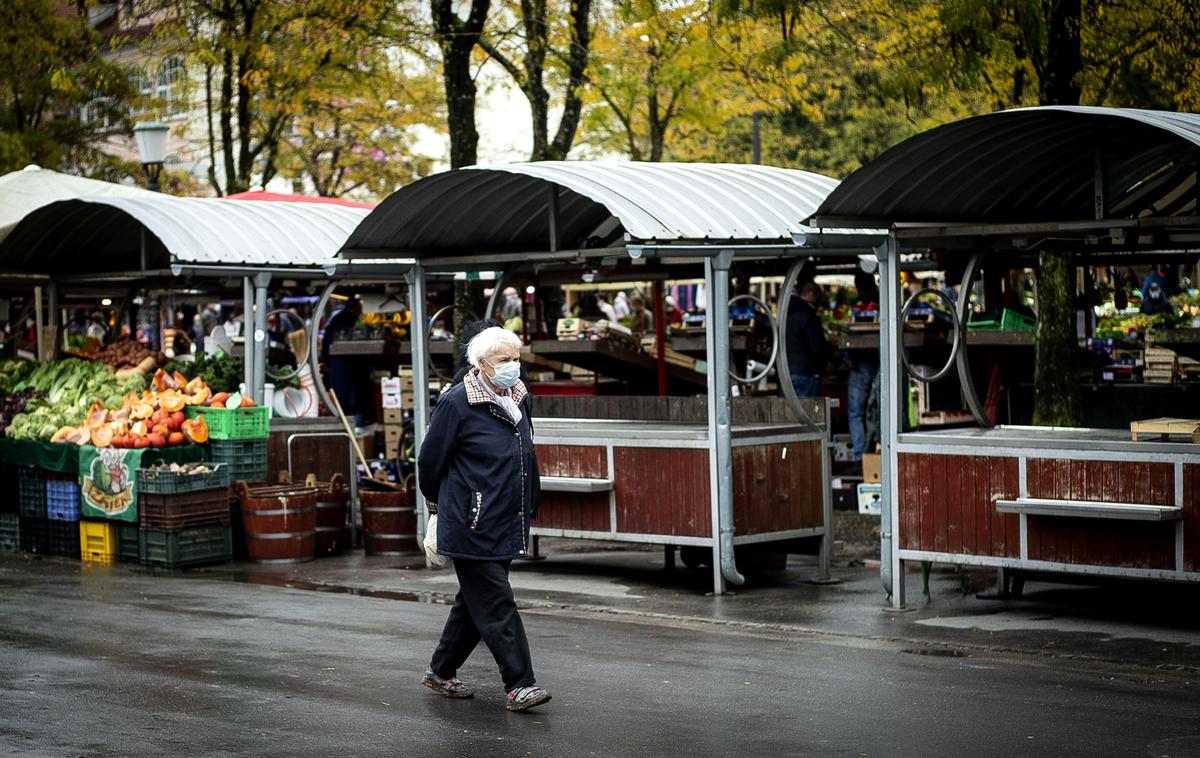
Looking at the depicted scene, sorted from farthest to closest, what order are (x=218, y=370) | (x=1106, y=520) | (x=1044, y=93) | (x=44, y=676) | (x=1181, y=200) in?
(x=218, y=370) → (x=1044, y=93) → (x=1181, y=200) → (x=1106, y=520) → (x=44, y=676)

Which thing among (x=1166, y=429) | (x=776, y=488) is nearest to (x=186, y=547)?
(x=776, y=488)

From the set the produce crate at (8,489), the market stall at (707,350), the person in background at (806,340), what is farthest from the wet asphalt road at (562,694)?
the person in background at (806,340)

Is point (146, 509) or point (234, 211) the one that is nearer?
point (146, 509)

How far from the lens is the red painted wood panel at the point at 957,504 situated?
36.1 ft

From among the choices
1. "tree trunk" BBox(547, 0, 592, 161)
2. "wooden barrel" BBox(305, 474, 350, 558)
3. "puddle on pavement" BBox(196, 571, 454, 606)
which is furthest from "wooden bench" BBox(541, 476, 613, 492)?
"tree trunk" BBox(547, 0, 592, 161)

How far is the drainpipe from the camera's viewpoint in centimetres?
1223

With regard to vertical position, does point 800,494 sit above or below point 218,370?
below

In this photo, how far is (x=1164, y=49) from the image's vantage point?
1564 cm

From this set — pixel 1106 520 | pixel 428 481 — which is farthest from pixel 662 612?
pixel 428 481

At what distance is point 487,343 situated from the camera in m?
8.45

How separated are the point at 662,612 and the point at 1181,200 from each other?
4.94m

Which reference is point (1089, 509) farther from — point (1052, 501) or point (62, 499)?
point (62, 499)

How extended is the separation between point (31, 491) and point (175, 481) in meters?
2.21

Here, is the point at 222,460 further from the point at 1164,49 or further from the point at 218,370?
the point at 1164,49
